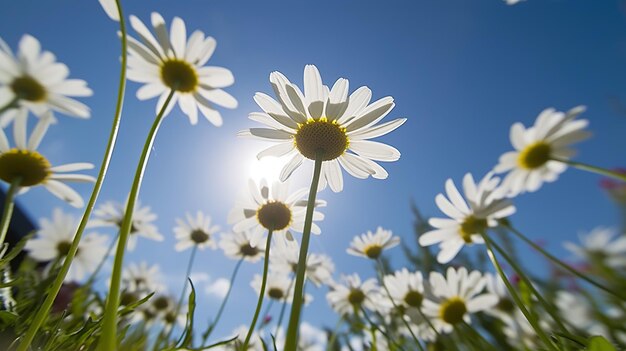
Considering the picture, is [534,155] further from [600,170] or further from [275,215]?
[275,215]

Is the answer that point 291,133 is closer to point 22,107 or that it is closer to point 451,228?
point 22,107

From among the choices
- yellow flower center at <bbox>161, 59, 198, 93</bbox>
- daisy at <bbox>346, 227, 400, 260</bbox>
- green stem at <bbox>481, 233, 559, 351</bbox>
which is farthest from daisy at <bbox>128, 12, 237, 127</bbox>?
daisy at <bbox>346, 227, 400, 260</bbox>

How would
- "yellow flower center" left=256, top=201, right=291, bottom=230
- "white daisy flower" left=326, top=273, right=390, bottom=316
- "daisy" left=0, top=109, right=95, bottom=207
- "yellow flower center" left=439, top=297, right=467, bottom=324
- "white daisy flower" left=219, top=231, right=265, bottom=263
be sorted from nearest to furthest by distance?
"daisy" left=0, top=109, right=95, bottom=207
"yellow flower center" left=256, top=201, right=291, bottom=230
"yellow flower center" left=439, top=297, right=467, bottom=324
"white daisy flower" left=219, top=231, right=265, bottom=263
"white daisy flower" left=326, top=273, right=390, bottom=316

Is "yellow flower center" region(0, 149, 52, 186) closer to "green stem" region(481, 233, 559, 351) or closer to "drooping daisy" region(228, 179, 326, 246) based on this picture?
"drooping daisy" region(228, 179, 326, 246)

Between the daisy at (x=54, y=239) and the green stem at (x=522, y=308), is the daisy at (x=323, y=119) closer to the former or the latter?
the green stem at (x=522, y=308)

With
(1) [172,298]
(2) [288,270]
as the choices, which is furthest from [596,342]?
(1) [172,298]

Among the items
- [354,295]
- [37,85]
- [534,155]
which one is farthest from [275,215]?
[534,155]
